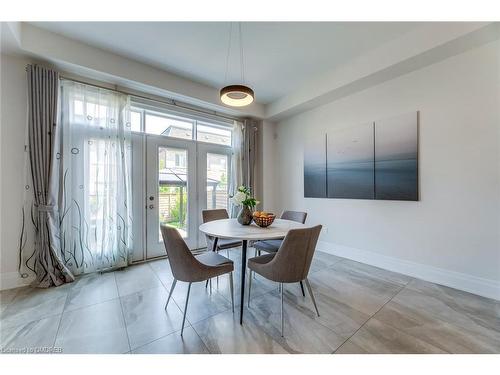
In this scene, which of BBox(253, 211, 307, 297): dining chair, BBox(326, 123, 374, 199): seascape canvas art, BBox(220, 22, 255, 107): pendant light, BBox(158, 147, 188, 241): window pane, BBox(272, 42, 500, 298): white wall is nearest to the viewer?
BBox(220, 22, 255, 107): pendant light

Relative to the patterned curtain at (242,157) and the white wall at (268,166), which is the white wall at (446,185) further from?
the patterned curtain at (242,157)

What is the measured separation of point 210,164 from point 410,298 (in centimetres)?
343

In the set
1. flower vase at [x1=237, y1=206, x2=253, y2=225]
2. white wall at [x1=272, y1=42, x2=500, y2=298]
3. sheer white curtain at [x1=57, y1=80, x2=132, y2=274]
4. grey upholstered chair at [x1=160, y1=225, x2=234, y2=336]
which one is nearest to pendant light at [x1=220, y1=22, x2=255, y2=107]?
flower vase at [x1=237, y1=206, x2=253, y2=225]

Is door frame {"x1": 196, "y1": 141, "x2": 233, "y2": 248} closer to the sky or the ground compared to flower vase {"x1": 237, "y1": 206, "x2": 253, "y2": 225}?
closer to the sky

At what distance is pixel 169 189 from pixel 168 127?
1059 mm

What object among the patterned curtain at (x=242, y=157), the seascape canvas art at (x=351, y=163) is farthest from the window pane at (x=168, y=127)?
the seascape canvas art at (x=351, y=163)

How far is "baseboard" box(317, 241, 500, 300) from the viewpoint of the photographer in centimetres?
213

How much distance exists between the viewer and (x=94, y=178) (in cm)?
272

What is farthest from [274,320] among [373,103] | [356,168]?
[373,103]

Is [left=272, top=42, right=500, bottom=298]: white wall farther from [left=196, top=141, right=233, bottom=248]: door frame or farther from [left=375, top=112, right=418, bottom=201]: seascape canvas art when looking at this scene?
[left=196, top=141, right=233, bottom=248]: door frame

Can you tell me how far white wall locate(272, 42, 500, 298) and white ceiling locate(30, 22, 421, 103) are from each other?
73 cm

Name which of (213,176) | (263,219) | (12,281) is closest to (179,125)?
(213,176)

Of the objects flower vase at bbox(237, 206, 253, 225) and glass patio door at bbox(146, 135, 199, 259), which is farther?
glass patio door at bbox(146, 135, 199, 259)
